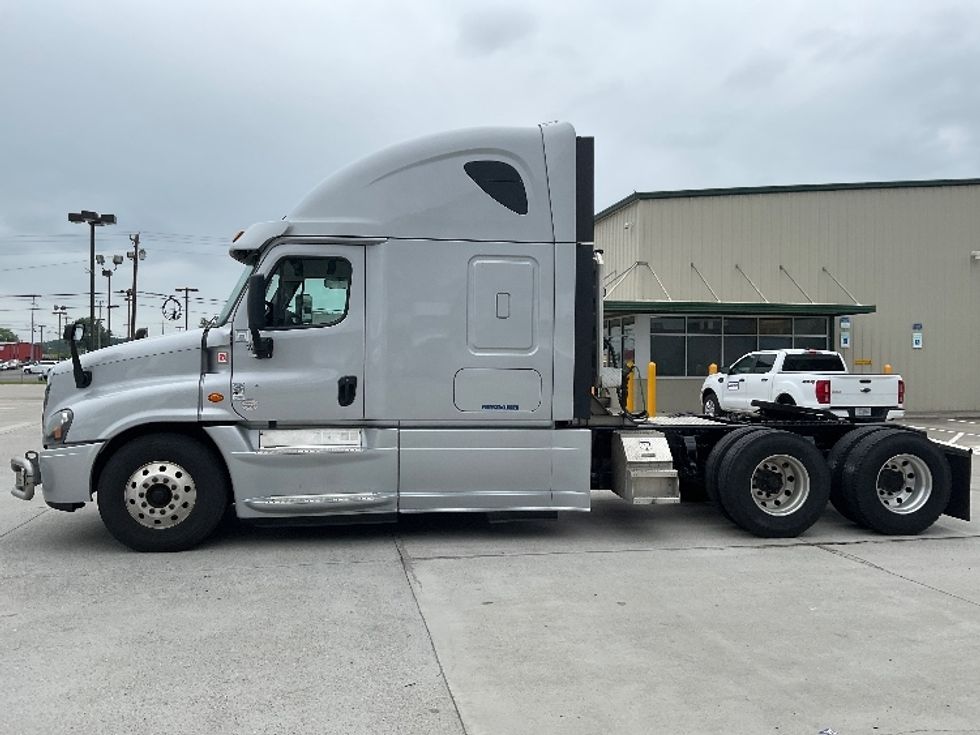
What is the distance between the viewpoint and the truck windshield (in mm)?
7281

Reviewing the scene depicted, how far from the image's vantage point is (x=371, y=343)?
724 centimetres

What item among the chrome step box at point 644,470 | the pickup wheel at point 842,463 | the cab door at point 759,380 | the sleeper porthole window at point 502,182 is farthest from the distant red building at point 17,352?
the pickup wheel at point 842,463

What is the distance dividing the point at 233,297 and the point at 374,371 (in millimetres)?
1344

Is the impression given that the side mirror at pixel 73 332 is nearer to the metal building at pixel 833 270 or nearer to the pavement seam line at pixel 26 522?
the pavement seam line at pixel 26 522

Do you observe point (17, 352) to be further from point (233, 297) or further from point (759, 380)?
point (233, 297)

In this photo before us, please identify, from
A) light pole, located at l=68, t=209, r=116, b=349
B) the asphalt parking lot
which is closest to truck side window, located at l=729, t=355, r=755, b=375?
the asphalt parking lot

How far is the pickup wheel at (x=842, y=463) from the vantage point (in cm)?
812

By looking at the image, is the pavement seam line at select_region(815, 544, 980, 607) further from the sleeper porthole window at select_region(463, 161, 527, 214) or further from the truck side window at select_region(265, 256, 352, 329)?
the truck side window at select_region(265, 256, 352, 329)

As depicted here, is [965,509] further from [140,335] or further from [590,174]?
[140,335]

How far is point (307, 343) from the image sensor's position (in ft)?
23.6

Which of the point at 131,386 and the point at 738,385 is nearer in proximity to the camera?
the point at 131,386

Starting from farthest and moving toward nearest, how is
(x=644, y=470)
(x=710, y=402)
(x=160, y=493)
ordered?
(x=710, y=402)
(x=644, y=470)
(x=160, y=493)

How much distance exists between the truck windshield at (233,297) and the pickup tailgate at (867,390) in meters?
9.95

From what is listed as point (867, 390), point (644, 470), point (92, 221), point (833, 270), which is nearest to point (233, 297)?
point (644, 470)
